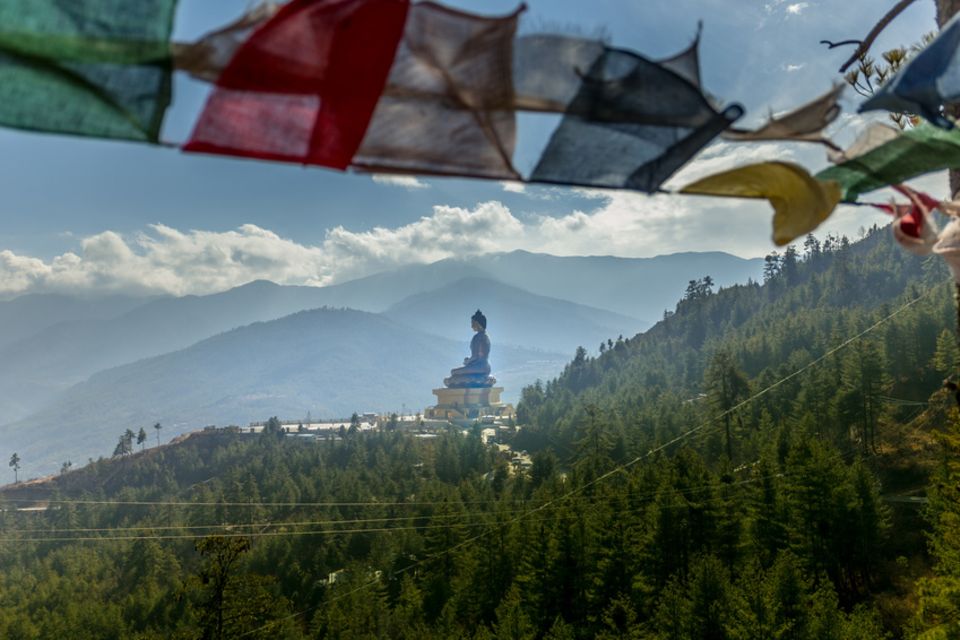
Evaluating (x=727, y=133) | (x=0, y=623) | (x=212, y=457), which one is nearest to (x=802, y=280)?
(x=212, y=457)

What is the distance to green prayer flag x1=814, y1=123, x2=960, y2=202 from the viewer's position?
3836mm

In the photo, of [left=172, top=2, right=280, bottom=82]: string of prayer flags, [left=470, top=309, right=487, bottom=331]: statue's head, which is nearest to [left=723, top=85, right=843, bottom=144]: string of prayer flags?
[left=172, top=2, right=280, bottom=82]: string of prayer flags

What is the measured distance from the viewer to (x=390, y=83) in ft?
8.70

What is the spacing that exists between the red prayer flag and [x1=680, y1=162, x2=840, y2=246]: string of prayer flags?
70.3 inches

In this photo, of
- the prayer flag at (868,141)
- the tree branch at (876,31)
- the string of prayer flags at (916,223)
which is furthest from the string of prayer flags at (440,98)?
the tree branch at (876,31)

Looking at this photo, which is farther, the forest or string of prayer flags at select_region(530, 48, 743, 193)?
the forest

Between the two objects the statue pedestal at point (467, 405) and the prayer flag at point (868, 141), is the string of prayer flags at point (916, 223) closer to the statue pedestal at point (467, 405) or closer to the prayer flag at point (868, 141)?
the prayer flag at point (868, 141)

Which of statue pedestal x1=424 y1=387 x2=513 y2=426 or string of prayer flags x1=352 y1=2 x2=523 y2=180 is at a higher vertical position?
statue pedestal x1=424 y1=387 x2=513 y2=426

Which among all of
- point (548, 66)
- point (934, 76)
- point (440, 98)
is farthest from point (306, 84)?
point (934, 76)

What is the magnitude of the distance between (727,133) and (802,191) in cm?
77

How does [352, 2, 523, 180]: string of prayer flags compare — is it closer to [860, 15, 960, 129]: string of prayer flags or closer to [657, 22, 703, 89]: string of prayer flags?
[657, 22, 703, 89]: string of prayer flags

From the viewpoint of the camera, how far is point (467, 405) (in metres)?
100

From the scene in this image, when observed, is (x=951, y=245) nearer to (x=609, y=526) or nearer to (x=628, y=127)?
(x=628, y=127)

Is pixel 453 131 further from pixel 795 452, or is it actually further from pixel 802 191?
pixel 795 452
